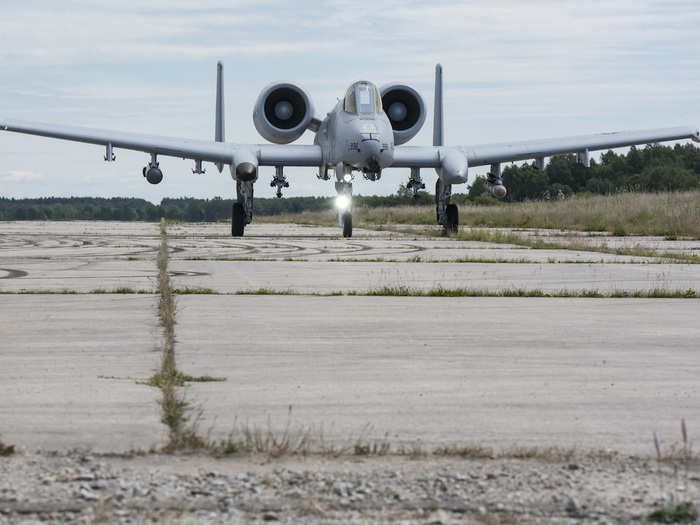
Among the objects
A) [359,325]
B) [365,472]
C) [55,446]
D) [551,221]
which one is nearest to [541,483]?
[365,472]

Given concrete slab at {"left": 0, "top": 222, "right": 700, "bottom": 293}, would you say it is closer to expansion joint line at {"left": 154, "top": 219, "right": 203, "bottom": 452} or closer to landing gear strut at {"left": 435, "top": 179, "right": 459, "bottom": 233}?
expansion joint line at {"left": 154, "top": 219, "right": 203, "bottom": 452}

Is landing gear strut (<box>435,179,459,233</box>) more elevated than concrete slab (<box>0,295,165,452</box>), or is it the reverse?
landing gear strut (<box>435,179,459,233</box>)

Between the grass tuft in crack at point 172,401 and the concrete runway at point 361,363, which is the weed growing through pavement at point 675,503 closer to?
the concrete runway at point 361,363

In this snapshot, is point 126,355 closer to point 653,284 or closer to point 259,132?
point 653,284

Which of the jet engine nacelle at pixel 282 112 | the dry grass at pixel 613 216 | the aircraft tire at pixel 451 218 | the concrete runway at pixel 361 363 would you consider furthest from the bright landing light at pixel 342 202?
the concrete runway at pixel 361 363

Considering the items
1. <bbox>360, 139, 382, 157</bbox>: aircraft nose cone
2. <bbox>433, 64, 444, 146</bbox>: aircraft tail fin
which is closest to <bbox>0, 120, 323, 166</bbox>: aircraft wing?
<bbox>360, 139, 382, 157</bbox>: aircraft nose cone

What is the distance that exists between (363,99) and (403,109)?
7165mm

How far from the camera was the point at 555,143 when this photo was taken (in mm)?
34156

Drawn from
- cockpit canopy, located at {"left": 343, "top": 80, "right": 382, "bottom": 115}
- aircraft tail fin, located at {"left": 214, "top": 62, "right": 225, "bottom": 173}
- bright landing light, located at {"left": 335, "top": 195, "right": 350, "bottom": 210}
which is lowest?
bright landing light, located at {"left": 335, "top": 195, "right": 350, "bottom": 210}

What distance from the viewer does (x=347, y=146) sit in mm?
28250

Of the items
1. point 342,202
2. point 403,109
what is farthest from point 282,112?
point 342,202

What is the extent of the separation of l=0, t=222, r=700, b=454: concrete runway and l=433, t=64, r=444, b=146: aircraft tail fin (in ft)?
88.0

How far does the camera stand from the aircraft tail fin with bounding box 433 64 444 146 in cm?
3984

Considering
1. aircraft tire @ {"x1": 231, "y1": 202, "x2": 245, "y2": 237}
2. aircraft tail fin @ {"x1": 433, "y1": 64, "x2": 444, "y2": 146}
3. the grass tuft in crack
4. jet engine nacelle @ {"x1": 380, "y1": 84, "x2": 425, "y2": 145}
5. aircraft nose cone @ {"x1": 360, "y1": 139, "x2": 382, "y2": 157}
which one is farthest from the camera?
aircraft tail fin @ {"x1": 433, "y1": 64, "x2": 444, "y2": 146}
